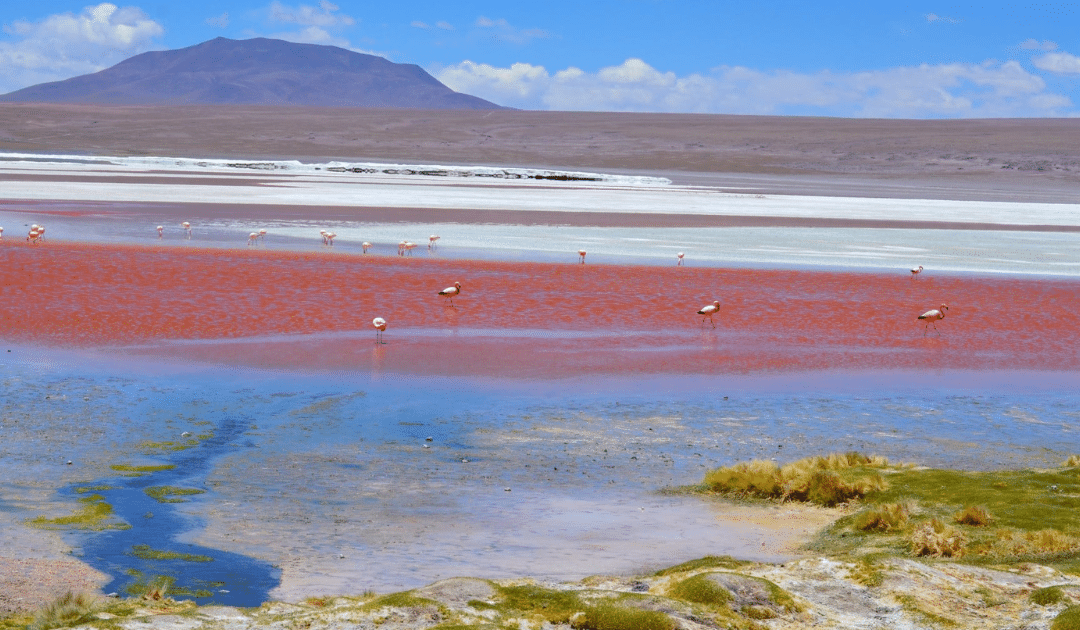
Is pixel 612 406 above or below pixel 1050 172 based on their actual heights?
below

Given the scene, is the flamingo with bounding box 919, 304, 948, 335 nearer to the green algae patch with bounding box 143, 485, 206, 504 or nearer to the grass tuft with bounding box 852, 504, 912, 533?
the grass tuft with bounding box 852, 504, 912, 533

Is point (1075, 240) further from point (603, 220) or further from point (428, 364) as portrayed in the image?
point (428, 364)

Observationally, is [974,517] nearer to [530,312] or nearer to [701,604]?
[701,604]

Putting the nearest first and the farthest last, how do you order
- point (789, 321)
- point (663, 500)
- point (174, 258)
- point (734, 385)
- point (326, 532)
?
point (326, 532) < point (663, 500) < point (734, 385) < point (789, 321) < point (174, 258)

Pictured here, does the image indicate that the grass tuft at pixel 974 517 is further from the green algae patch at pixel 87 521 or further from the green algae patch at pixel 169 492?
the green algae patch at pixel 87 521

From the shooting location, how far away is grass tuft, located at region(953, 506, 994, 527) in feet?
29.4

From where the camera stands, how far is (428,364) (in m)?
16.2

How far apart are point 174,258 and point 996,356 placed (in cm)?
1657

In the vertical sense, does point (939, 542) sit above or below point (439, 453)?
above

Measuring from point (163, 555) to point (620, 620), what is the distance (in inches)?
135

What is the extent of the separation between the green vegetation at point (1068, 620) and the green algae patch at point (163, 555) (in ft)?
16.6

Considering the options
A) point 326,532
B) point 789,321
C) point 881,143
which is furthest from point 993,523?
point 881,143

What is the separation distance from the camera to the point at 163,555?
26.8ft

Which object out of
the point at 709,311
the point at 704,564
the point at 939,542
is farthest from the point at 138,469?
the point at 709,311
